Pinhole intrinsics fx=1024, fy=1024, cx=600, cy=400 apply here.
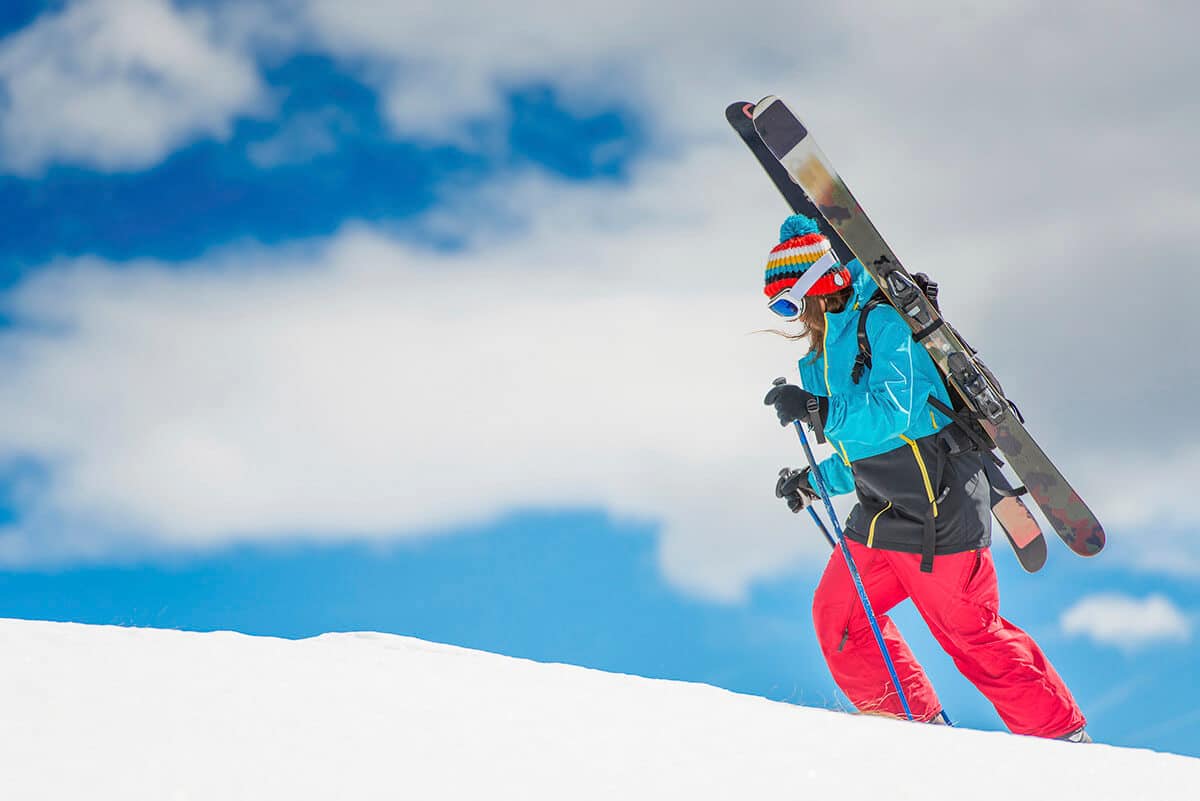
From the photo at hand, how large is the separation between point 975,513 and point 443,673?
8.50 feet

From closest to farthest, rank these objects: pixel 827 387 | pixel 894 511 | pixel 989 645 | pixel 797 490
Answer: pixel 989 645 < pixel 894 511 < pixel 827 387 < pixel 797 490

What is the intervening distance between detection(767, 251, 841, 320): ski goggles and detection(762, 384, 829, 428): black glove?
0.37 meters

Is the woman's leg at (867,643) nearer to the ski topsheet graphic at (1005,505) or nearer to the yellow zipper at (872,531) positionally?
the yellow zipper at (872,531)

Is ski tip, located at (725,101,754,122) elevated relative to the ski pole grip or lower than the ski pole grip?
elevated

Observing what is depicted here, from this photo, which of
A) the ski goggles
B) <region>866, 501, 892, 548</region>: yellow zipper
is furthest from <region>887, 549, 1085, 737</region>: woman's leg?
the ski goggles

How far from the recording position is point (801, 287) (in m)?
4.89

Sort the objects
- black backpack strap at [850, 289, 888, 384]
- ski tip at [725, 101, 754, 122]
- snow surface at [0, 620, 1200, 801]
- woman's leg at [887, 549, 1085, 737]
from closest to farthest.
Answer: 1. snow surface at [0, 620, 1200, 801]
2. woman's leg at [887, 549, 1085, 737]
3. black backpack strap at [850, 289, 888, 384]
4. ski tip at [725, 101, 754, 122]

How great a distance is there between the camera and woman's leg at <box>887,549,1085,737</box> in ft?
14.7

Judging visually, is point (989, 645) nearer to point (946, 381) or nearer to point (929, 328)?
point (946, 381)

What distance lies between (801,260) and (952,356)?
84 cm

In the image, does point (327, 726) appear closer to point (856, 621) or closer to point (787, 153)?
point (856, 621)

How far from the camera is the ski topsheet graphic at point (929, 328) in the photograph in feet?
15.7

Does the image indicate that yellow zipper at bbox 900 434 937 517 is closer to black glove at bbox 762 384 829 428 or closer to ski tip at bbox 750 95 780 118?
black glove at bbox 762 384 829 428

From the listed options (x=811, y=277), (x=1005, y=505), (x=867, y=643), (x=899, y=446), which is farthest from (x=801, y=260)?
(x=867, y=643)
